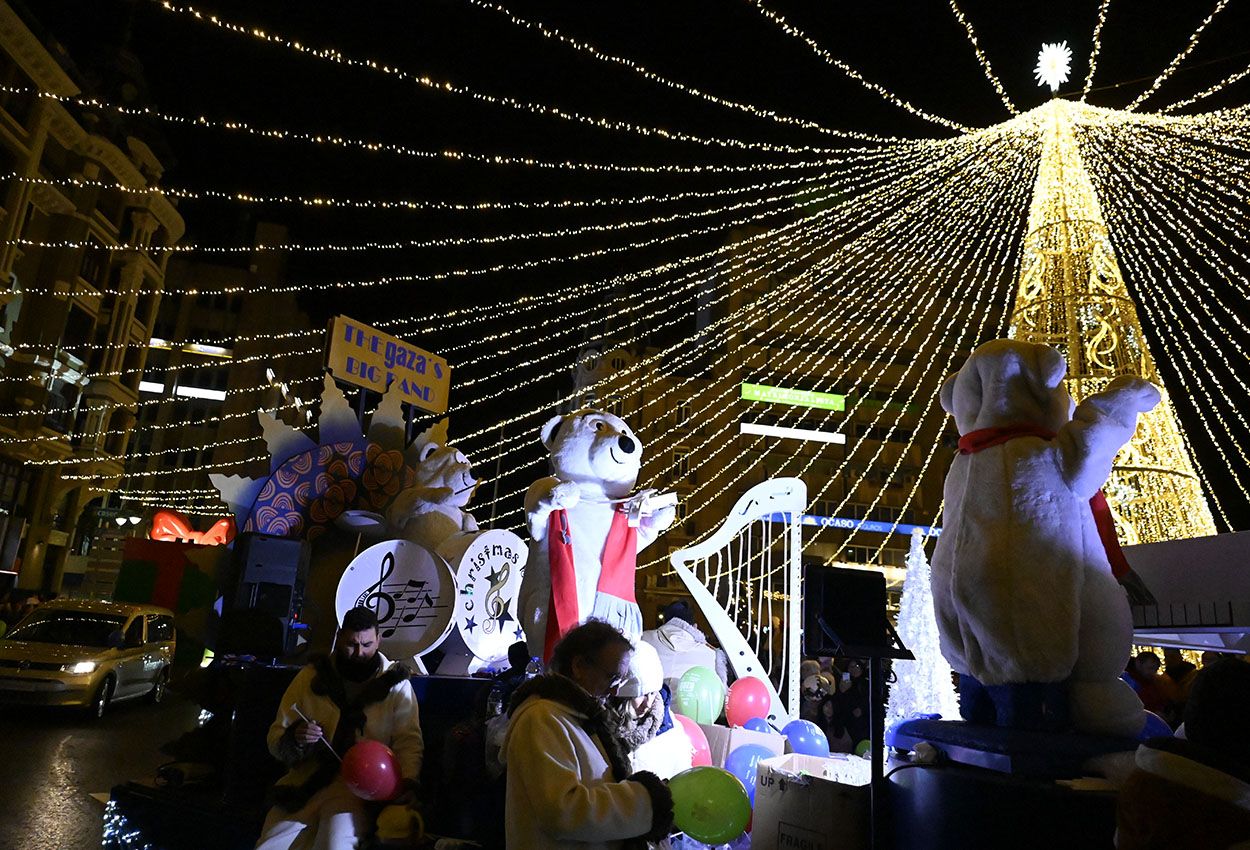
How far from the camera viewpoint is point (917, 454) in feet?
117

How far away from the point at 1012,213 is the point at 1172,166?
2.52 metres

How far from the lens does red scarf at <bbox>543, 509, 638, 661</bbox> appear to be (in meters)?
4.68

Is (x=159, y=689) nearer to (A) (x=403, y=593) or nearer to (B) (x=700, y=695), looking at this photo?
(A) (x=403, y=593)

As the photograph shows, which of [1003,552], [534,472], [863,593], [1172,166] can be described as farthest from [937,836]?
[534,472]

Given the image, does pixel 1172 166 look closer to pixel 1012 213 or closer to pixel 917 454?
pixel 1012 213

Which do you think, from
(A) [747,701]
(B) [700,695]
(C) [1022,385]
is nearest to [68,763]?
(B) [700,695]

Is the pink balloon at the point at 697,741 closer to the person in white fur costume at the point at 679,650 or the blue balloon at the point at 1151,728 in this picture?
the person in white fur costume at the point at 679,650

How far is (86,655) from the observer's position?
31.4 ft

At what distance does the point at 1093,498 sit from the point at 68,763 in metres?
8.63

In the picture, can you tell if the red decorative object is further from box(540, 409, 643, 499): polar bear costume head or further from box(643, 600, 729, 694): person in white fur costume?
box(540, 409, 643, 499): polar bear costume head

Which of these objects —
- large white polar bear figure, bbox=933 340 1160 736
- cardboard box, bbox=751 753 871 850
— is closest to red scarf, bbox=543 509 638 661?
cardboard box, bbox=751 753 871 850

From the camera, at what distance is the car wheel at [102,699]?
9531 millimetres

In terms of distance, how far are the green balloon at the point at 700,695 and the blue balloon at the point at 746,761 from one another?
2.07ft

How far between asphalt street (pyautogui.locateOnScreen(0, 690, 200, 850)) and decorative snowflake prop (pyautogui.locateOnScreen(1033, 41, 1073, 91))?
1020cm
